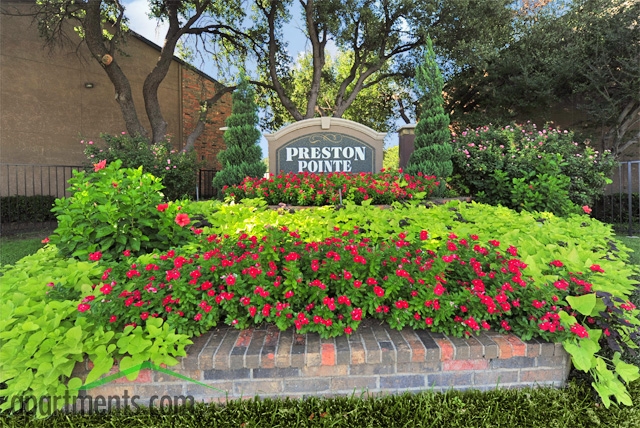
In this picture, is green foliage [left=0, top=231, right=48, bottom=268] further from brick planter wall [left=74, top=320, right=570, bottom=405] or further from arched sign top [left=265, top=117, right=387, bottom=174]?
brick planter wall [left=74, top=320, right=570, bottom=405]

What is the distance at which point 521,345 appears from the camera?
1741 mm

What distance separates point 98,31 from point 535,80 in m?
12.2

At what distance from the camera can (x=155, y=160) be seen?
7.79m

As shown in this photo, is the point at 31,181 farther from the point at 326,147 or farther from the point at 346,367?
the point at 346,367

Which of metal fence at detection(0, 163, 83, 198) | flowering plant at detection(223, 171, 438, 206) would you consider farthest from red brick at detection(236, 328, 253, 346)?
metal fence at detection(0, 163, 83, 198)

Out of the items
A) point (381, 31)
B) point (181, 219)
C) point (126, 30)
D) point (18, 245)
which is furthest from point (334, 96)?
point (181, 219)

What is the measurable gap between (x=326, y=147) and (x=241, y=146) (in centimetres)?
151

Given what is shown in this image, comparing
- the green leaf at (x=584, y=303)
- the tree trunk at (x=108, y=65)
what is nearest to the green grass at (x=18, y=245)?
the tree trunk at (x=108, y=65)

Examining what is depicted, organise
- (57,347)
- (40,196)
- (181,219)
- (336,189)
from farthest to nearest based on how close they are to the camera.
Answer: (40,196) < (336,189) < (181,219) < (57,347)

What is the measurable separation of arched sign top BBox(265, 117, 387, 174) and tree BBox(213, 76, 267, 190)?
29cm

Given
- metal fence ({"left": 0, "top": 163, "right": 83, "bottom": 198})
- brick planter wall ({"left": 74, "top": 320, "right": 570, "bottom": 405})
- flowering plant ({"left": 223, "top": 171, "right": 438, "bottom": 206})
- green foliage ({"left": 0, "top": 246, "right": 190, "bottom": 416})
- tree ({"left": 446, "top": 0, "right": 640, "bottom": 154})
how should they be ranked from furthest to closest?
tree ({"left": 446, "top": 0, "right": 640, "bottom": 154}), metal fence ({"left": 0, "top": 163, "right": 83, "bottom": 198}), flowering plant ({"left": 223, "top": 171, "right": 438, "bottom": 206}), brick planter wall ({"left": 74, "top": 320, "right": 570, "bottom": 405}), green foliage ({"left": 0, "top": 246, "right": 190, "bottom": 416})

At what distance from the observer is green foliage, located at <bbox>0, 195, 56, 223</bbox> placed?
7.60 metres

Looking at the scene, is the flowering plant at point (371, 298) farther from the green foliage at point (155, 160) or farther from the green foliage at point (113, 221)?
the green foliage at point (155, 160)

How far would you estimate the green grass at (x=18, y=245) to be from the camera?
4784mm
